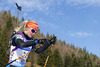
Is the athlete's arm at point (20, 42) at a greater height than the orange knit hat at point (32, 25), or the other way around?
the orange knit hat at point (32, 25)

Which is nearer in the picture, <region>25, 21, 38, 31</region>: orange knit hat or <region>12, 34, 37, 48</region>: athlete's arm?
<region>12, 34, 37, 48</region>: athlete's arm

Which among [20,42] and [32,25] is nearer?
[20,42]

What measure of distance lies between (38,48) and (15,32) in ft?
3.39

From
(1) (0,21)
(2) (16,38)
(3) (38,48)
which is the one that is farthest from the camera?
→ (1) (0,21)

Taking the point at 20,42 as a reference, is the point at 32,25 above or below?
above

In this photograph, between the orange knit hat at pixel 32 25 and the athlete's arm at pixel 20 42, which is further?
the orange knit hat at pixel 32 25

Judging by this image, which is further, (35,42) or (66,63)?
(66,63)

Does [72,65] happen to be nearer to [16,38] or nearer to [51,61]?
[51,61]

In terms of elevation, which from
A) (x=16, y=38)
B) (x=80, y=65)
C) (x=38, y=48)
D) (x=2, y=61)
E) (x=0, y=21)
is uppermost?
(x=0, y=21)

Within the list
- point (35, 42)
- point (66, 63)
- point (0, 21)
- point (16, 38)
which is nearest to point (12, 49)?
point (16, 38)

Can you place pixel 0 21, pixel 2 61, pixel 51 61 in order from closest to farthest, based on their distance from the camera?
pixel 2 61 < pixel 51 61 < pixel 0 21

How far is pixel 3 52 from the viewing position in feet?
127

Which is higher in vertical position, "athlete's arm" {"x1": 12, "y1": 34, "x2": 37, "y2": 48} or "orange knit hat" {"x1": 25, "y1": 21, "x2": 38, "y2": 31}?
"orange knit hat" {"x1": 25, "y1": 21, "x2": 38, "y2": 31}

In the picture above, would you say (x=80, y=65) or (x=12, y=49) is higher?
(x=12, y=49)
